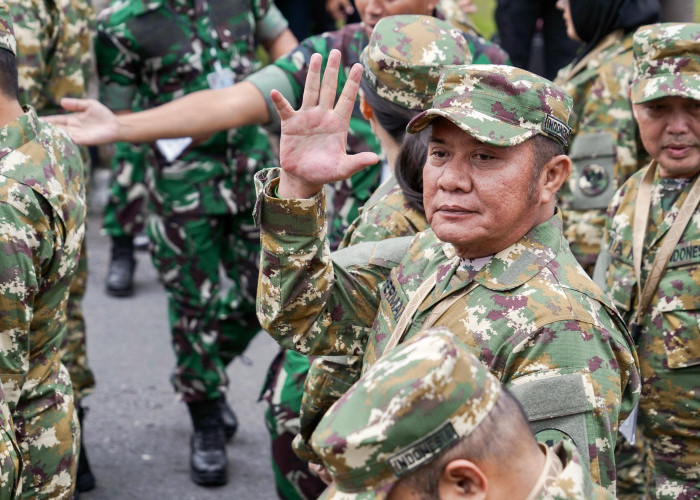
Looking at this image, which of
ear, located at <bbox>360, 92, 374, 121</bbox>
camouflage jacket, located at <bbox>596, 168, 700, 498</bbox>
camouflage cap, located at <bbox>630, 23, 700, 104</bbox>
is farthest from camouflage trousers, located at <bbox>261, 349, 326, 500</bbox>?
camouflage cap, located at <bbox>630, 23, 700, 104</bbox>

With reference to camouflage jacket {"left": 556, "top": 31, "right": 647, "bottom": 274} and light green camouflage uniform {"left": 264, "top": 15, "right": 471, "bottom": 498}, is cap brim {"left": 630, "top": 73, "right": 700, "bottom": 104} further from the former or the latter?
camouflage jacket {"left": 556, "top": 31, "right": 647, "bottom": 274}

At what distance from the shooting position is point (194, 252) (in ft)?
16.7

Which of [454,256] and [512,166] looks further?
[454,256]

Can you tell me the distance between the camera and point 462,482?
1634mm

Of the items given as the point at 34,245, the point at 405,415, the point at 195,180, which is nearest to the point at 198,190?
→ the point at 195,180

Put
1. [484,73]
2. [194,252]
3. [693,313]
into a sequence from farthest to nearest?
[194,252] < [693,313] < [484,73]

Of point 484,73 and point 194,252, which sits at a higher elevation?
point 484,73

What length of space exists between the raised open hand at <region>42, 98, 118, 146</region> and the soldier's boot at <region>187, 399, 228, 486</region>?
1707 mm

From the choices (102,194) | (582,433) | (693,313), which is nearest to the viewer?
(582,433)

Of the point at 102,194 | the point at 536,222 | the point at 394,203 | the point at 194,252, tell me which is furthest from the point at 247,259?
the point at 102,194

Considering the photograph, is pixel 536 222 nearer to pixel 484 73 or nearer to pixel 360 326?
pixel 484 73

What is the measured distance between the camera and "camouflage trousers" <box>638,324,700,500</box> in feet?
11.2

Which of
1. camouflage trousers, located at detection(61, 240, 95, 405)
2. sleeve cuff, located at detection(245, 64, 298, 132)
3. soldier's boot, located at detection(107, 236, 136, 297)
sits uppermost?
sleeve cuff, located at detection(245, 64, 298, 132)

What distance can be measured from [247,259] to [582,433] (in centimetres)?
322
